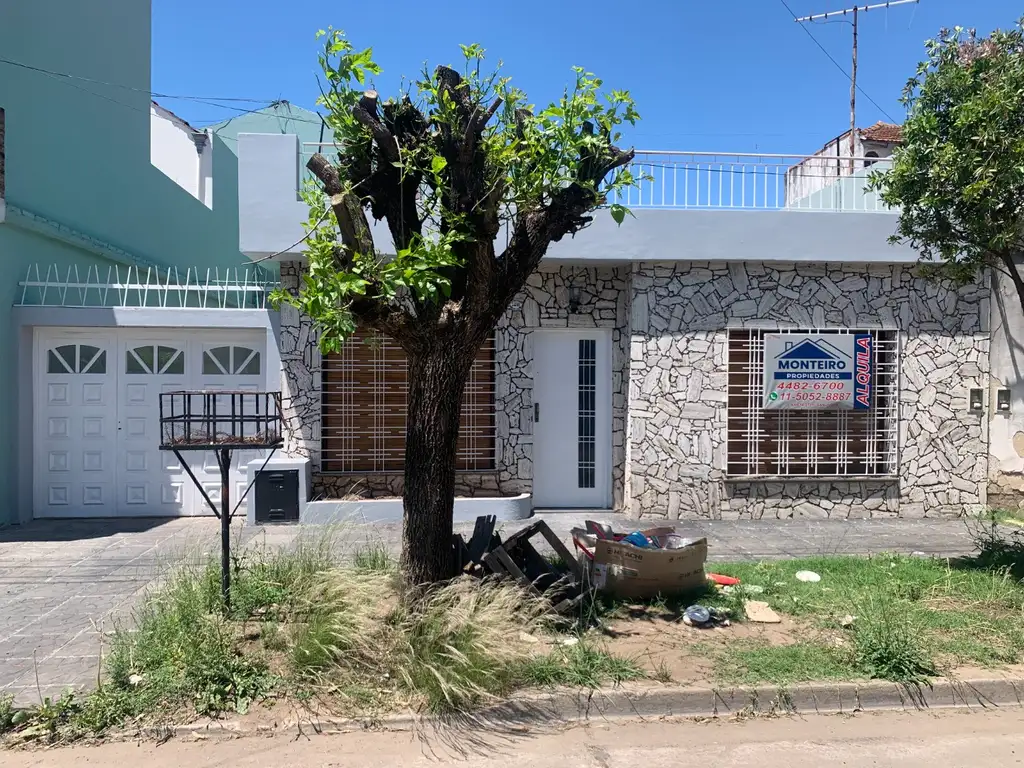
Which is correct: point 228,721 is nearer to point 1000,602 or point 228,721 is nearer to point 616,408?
point 1000,602

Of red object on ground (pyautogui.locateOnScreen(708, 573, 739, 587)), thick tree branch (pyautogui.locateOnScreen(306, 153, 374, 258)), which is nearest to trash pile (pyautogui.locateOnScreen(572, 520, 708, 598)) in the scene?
red object on ground (pyautogui.locateOnScreen(708, 573, 739, 587))

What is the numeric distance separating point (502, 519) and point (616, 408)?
6.91ft

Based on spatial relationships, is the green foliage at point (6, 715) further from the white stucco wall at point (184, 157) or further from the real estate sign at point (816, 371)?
the white stucco wall at point (184, 157)

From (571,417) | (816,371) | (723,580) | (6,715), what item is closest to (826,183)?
(816,371)

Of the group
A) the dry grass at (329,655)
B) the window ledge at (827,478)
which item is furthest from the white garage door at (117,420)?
the window ledge at (827,478)

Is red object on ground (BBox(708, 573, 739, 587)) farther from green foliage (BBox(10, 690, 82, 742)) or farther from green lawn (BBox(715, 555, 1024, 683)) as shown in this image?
green foliage (BBox(10, 690, 82, 742))

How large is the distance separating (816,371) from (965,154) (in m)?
4.17

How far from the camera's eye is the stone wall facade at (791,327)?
9.52 m

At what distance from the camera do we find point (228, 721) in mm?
4086

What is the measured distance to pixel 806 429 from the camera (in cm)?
976

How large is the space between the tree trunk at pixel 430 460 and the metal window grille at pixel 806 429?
213 inches

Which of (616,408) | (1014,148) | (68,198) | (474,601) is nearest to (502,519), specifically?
(616,408)

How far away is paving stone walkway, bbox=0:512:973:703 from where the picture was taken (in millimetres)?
5000

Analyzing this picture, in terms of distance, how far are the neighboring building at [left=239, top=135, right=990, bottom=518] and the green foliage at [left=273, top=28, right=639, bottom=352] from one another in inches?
163
